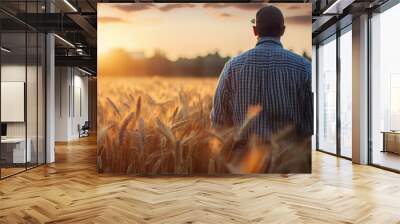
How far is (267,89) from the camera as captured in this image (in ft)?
22.2

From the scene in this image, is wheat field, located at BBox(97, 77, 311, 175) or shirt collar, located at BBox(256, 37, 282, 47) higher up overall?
shirt collar, located at BBox(256, 37, 282, 47)

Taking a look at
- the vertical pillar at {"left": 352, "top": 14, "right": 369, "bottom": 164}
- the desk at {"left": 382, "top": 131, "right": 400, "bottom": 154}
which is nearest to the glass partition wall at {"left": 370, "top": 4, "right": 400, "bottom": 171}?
the desk at {"left": 382, "top": 131, "right": 400, "bottom": 154}

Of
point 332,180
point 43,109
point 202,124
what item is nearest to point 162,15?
point 202,124

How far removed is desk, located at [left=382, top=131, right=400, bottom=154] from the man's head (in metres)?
3.07

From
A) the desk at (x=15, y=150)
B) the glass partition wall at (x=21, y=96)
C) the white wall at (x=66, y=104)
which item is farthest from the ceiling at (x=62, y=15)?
the white wall at (x=66, y=104)

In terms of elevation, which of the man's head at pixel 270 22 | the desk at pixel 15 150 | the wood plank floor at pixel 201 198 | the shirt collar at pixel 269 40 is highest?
the man's head at pixel 270 22

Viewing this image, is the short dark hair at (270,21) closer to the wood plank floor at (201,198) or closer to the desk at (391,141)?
the wood plank floor at (201,198)

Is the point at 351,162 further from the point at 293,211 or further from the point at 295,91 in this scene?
the point at 293,211

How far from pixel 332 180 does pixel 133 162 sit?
11.4 ft

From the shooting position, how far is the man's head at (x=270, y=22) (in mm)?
7035

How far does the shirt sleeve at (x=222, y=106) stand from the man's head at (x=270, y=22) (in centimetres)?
86

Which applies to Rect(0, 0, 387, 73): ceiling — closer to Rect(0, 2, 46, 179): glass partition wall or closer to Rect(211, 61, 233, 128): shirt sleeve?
Rect(0, 2, 46, 179): glass partition wall

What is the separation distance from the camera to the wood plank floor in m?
4.21

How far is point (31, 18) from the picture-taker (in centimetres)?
754
